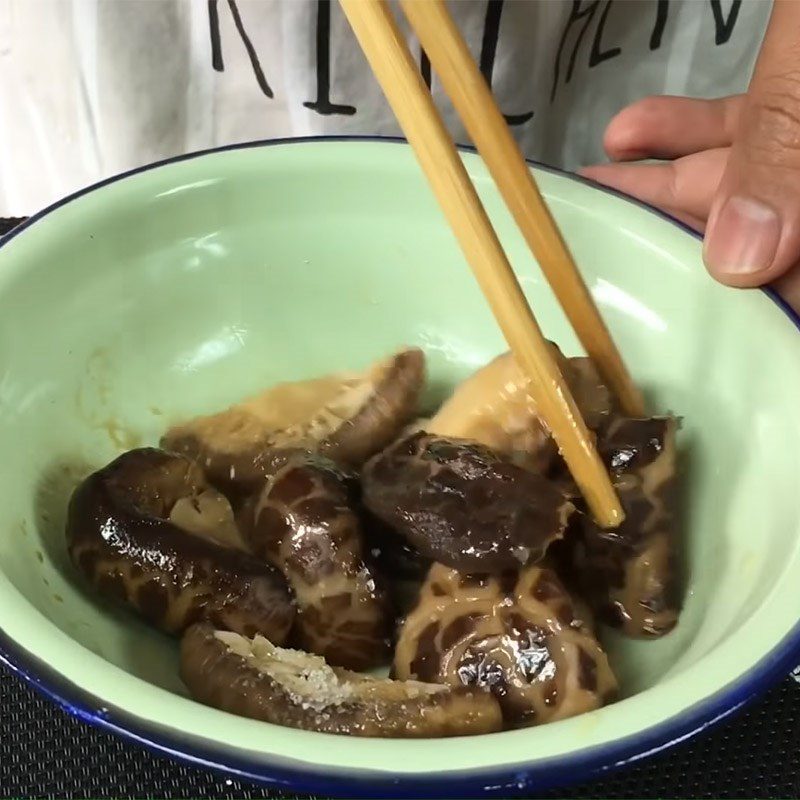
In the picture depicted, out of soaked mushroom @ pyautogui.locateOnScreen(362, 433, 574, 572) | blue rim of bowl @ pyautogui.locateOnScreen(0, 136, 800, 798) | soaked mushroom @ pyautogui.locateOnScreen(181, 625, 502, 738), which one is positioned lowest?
soaked mushroom @ pyautogui.locateOnScreen(181, 625, 502, 738)

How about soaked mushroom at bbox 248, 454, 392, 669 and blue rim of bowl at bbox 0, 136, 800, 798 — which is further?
soaked mushroom at bbox 248, 454, 392, 669

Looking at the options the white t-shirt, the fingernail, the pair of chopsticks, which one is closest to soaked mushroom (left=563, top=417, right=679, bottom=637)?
the pair of chopsticks

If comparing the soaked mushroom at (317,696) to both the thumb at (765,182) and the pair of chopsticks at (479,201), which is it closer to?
Result: the pair of chopsticks at (479,201)

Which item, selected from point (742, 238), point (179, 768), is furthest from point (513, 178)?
point (179, 768)

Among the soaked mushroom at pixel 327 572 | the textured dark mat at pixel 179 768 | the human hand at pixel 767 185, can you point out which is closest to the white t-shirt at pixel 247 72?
the human hand at pixel 767 185

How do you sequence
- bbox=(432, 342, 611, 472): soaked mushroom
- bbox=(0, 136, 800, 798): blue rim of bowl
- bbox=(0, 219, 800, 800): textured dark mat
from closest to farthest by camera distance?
bbox=(0, 136, 800, 798): blue rim of bowl
bbox=(0, 219, 800, 800): textured dark mat
bbox=(432, 342, 611, 472): soaked mushroom

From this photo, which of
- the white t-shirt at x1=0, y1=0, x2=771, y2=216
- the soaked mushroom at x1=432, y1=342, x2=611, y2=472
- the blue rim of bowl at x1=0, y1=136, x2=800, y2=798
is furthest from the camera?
the white t-shirt at x1=0, y1=0, x2=771, y2=216

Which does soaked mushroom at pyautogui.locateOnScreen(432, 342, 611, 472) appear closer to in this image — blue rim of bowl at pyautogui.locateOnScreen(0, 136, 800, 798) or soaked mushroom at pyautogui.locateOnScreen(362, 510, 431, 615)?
soaked mushroom at pyautogui.locateOnScreen(362, 510, 431, 615)
